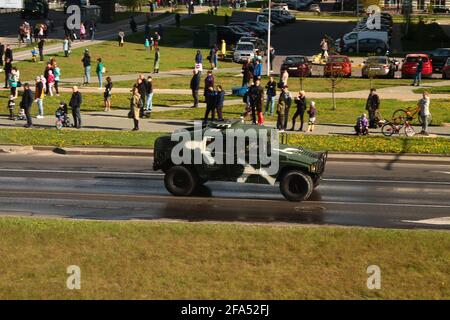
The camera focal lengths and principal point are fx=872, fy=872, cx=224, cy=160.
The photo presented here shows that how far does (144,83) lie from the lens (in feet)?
110

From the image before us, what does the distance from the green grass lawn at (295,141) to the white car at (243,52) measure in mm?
24611

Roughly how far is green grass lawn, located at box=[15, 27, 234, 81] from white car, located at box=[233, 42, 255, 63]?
68 centimetres

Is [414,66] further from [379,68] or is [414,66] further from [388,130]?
[388,130]

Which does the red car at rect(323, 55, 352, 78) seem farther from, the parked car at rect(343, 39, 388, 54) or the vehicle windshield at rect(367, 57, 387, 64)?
the parked car at rect(343, 39, 388, 54)

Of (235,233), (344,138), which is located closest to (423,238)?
(235,233)

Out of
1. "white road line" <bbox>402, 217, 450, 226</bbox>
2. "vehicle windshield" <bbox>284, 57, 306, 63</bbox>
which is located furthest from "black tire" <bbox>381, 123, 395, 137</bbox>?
"vehicle windshield" <bbox>284, 57, 306, 63</bbox>

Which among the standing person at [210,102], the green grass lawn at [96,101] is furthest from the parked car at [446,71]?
the standing person at [210,102]

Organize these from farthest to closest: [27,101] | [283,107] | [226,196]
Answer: [27,101] → [283,107] → [226,196]

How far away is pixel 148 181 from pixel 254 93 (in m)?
9.06

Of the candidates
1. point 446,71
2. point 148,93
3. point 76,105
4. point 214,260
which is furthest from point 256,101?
point 446,71

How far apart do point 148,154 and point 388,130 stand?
882 cm

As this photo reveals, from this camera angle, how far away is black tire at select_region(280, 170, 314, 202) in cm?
2108

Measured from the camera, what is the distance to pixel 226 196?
22031mm

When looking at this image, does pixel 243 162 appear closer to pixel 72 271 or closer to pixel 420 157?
pixel 72 271
